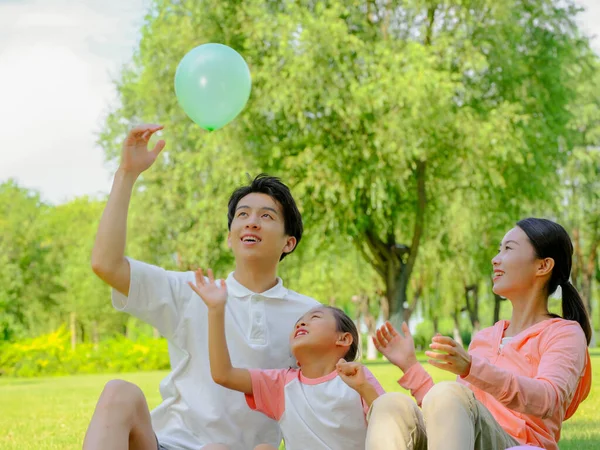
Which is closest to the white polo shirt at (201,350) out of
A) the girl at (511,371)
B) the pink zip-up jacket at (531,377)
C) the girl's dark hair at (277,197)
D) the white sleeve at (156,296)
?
the white sleeve at (156,296)

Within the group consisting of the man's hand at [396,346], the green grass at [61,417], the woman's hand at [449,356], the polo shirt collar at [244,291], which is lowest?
the green grass at [61,417]

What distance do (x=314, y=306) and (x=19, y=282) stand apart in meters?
34.0

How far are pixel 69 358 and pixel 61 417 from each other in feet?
43.4

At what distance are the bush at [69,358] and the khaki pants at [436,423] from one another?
64.6 ft

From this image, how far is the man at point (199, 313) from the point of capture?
127 inches

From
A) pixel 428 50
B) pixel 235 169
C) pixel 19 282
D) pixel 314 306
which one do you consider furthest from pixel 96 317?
pixel 314 306

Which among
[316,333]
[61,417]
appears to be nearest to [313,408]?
[316,333]

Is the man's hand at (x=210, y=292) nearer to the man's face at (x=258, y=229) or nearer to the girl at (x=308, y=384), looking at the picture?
the girl at (x=308, y=384)

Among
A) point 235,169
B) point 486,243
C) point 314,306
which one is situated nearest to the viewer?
point 314,306

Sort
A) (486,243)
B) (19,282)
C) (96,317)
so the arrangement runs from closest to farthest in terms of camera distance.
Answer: (486,243) → (19,282) → (96,317)

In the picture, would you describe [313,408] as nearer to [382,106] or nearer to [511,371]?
[511,371]

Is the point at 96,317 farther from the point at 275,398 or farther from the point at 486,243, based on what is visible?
the point at 275,398

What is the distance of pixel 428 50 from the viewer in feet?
54.7

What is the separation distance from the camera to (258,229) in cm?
364
